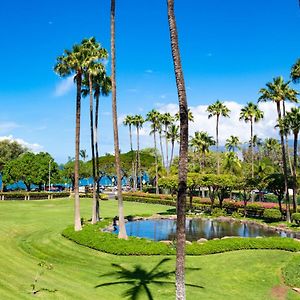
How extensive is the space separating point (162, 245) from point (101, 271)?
6241mm

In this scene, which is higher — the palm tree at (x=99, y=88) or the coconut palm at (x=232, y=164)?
the palm tree at (x=99, y=88)

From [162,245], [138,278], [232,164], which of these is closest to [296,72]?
[162,245]

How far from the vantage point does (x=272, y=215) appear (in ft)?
165

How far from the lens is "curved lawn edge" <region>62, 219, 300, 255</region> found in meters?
25.5

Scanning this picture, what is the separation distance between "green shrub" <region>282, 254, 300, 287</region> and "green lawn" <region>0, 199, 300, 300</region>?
1.52ft

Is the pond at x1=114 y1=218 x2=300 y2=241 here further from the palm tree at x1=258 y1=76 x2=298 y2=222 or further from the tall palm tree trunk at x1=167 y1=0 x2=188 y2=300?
the tall palm tree trunk at x1=167 y1=0 x2=188 y2=300

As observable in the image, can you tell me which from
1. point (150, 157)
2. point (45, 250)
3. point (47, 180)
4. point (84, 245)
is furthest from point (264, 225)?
point (150, 157)

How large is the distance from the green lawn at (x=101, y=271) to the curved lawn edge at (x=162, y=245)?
0.63 m

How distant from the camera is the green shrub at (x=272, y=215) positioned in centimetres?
4783

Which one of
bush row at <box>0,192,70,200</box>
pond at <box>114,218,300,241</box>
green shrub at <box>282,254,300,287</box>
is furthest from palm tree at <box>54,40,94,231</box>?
bush row at <box>0,192,70,200</box>

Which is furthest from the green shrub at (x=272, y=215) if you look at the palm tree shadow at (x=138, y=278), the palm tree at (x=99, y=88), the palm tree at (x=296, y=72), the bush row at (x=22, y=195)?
the bush row at (x=22, y=195)

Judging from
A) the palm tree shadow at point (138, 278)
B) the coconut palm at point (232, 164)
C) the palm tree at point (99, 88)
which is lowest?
the palm tree shadow at point (138, 278)

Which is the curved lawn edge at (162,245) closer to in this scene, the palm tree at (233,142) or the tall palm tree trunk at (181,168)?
the tall palm tree trunk at (181,168)

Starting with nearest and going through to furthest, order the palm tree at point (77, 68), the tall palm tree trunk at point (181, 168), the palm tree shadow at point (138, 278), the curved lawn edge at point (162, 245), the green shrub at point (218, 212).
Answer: the tall palm tree trunk at point (181, 168), the palm tree shadow at point (138, 278), the curved lawn edge at point (162, 245), the palm tree at point (77, 68), the green shrub at point (218, 212)
